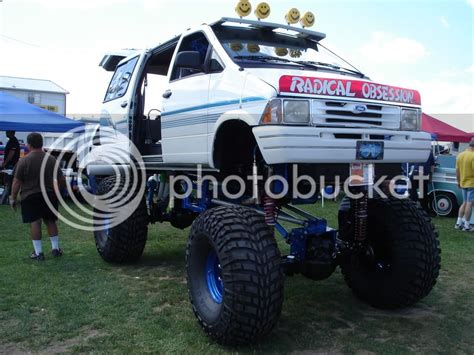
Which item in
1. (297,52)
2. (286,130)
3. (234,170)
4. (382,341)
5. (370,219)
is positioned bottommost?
(382,341)

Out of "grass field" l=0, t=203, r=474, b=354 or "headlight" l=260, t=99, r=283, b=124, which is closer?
"headlight" l=260, t=99, r=283, b=124

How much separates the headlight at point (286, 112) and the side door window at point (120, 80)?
10.8 ft

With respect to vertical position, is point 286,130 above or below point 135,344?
above

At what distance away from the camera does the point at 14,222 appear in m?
9.70

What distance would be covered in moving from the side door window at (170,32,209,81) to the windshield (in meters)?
0.25

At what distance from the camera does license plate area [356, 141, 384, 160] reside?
3799mm

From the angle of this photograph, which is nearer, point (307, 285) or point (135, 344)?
point (135, 344)

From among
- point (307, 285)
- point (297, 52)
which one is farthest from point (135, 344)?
point (297, 52)

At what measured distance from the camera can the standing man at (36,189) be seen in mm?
6766

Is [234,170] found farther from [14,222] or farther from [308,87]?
[14,222]

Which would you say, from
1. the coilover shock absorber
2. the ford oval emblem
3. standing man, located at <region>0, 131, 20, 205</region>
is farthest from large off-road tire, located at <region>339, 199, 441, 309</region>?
standing man, located at <region>0, 131, 20, 205</region>

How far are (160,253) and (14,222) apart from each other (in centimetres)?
419

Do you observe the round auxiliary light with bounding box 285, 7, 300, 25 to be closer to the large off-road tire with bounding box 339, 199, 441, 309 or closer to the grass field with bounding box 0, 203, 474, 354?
the large off-road tire with bounding box 339, 199, 441, 309

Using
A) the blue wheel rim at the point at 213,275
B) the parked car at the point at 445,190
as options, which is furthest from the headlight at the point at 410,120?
the parked car at the point at 445,190
